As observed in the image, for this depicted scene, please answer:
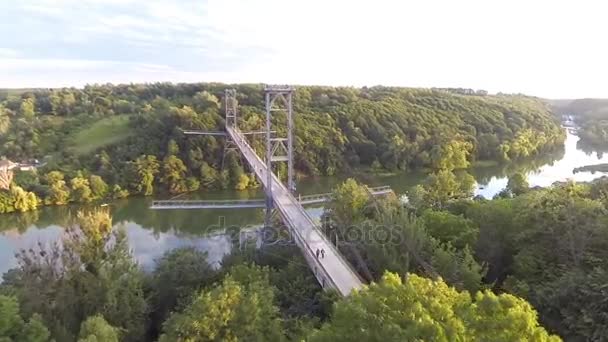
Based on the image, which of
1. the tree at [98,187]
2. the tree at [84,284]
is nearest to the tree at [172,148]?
the tree at [98,187]

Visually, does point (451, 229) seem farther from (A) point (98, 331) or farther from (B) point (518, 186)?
(B) point (518, 186)

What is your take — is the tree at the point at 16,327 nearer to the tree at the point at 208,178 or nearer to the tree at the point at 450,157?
the tree at the point at 208,178

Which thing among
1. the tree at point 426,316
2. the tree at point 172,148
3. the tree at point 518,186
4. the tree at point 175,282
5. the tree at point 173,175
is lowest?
the tree at point 173,175

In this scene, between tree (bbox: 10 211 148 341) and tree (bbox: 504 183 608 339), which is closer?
tree (bbox: 504 183 608 339)

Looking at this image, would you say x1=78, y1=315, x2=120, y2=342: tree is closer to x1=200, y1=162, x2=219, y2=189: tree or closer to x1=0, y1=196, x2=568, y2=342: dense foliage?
x1=0, y1=196, x2=568, y2=342: dense foliage

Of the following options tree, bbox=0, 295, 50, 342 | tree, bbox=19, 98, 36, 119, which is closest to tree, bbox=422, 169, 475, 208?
tree, bbox=0, 295, 50, 342

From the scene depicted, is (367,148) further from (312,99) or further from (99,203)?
(99,203)
